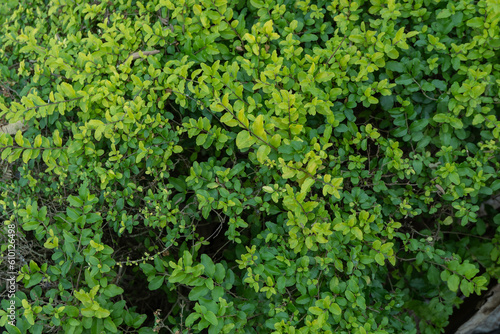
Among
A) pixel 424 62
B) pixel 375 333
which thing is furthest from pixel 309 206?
pixel 424 62

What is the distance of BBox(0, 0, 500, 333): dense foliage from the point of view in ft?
6.40

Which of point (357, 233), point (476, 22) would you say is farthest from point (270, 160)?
point (476, 22)

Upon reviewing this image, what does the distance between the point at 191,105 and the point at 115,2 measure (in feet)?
3.17

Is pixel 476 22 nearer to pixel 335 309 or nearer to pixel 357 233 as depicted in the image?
pixel 357 233

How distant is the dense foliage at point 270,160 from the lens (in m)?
1.95

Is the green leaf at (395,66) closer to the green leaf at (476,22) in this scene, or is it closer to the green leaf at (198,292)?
the green leaf at (476,22)

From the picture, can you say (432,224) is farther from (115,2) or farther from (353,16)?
(115,2)

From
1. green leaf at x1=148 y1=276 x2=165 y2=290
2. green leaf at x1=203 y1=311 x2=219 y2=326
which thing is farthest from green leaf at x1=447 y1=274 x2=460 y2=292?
green leaf at x1=148 y1=276 x2=165 y2=290

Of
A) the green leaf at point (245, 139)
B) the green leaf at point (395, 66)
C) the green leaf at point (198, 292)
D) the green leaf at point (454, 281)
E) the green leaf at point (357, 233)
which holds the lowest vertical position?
the green leaf at point (454, 281)

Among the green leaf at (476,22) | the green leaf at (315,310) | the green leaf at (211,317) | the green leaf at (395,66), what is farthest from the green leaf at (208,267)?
the green leaf at (476,22)

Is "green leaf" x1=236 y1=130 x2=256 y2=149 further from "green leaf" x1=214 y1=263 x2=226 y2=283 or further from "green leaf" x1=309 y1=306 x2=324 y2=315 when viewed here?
"green leaf" x1=309 y1=306 x2=324 y2=315

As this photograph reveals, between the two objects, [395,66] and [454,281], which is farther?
[395,66]

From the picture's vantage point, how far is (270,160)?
200 centimetres

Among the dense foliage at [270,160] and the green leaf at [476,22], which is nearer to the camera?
the dense foliage at [270,160]
